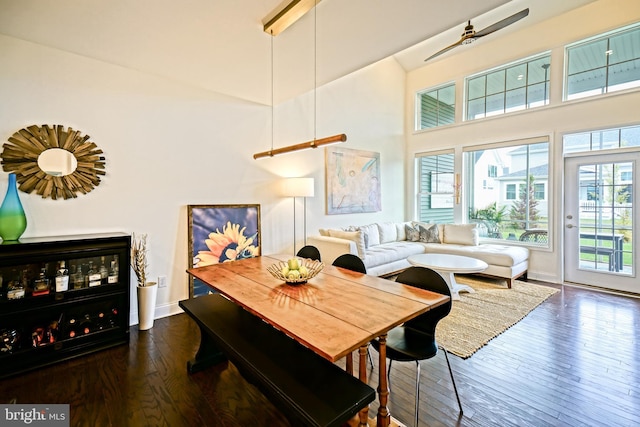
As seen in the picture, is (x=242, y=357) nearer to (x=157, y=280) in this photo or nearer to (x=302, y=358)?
(x=302, y=358)

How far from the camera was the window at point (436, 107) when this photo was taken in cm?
625

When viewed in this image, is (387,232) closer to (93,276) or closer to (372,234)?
(372,234)

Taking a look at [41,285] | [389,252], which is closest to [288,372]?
[41,285]

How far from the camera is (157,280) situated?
3.39m

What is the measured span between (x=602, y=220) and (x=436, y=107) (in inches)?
142

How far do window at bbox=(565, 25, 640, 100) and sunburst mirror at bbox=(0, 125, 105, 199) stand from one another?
6.67 m

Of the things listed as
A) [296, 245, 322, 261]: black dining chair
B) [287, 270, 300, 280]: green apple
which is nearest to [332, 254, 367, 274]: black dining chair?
[296, 245, 322, 261]: black dining chair

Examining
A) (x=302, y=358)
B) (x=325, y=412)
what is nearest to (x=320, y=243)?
(x=302, y=358)

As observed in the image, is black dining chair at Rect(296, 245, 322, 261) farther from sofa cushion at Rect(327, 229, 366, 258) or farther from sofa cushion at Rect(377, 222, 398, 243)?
sofa cushion at Rect(377, 222, 398, 243)

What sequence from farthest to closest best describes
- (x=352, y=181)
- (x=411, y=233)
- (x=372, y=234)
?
(x=411, y=233), (x=352, y=181), (x=372, y=234)

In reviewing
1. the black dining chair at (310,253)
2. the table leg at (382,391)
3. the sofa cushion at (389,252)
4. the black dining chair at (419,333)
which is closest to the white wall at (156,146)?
the sofa cushion at (389,252)

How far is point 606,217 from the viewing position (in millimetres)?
4371

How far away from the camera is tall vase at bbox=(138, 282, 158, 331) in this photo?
308 cm

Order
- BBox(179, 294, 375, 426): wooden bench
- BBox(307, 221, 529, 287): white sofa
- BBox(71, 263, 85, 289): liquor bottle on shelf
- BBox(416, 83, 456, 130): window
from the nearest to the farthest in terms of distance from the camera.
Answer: BBox(179, 294, 375, 426): wooden bench
BBox(71, 263, 85, 289): liquor bottle on shelf
BBox(307, 221, 529, 287): white sofa
BBox(416, 83, 456, 130): window
